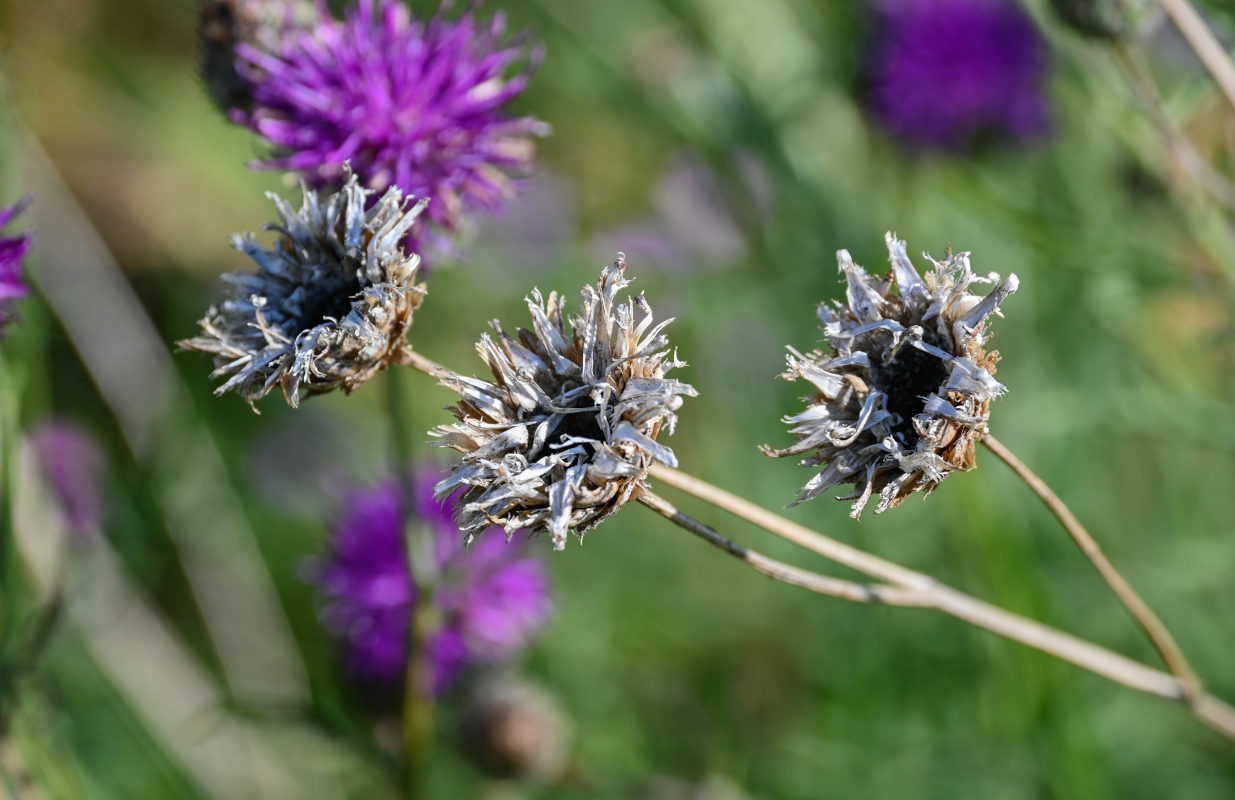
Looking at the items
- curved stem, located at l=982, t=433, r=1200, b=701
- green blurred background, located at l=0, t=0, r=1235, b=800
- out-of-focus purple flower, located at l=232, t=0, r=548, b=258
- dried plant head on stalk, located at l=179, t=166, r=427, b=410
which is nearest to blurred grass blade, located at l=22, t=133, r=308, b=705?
green blurred background, located at l=0, t=0, r=1235, b=800

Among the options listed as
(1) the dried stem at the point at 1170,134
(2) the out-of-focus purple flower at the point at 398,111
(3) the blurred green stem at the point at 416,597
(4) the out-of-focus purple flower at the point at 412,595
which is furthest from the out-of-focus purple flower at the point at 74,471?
(1) the dried stem at the point at 1170,134

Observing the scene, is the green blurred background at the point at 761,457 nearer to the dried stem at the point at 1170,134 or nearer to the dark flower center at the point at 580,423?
the dried stem at the point at 1170,134

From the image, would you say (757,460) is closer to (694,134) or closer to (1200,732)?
(694,134)

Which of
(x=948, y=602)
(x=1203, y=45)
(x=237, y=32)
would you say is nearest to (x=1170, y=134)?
(x=1203, y=45)

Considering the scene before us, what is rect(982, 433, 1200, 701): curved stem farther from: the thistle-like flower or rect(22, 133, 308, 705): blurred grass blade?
rect(22, 133, 308, 705): blurred grass blade

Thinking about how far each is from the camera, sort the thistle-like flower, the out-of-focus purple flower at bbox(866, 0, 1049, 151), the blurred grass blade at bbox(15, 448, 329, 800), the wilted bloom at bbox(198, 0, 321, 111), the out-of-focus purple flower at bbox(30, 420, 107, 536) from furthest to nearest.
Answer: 1. the out-of-focus purple flower at bbox(866, 0, 1049, 151)
2. the out-of-focus purple flower at bbox(30, 420, 107, 536)
3. the blurred grass blade at bbox(15, 448, 329, 800)
4. the wilted bloom at bbox(198, 0, 321, 111)
5. the thistle-like flower

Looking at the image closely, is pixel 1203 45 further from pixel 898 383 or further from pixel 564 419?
pixel 564 419
